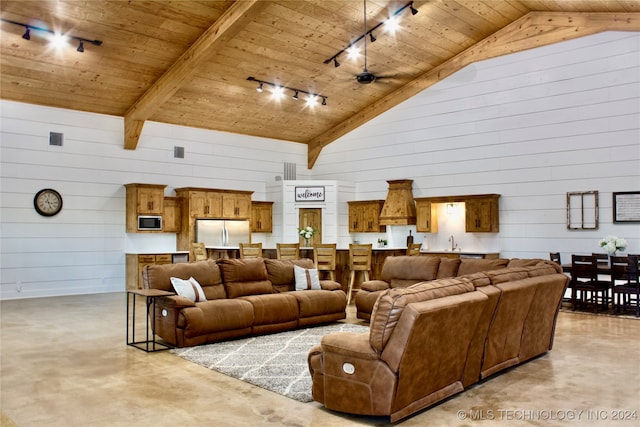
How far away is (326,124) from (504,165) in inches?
186

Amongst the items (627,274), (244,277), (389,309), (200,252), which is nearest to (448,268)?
(244,277)

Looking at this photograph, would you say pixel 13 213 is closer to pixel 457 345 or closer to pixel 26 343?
pixel 26 343

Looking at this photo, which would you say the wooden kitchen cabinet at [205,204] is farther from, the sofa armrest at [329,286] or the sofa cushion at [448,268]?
the sofa cushion at [448,268]

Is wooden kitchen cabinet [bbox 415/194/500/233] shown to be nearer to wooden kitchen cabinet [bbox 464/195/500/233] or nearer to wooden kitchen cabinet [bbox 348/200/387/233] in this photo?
wooden kitchen cabinet [bbox 464/195/500/233]

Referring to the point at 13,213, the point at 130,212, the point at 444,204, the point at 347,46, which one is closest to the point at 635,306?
the point at 444,204

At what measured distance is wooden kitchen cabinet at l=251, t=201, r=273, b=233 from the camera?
497 inches

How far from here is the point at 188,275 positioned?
19.3 ft

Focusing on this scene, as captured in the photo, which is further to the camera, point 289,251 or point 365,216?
point 365,216

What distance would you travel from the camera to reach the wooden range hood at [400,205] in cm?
1138

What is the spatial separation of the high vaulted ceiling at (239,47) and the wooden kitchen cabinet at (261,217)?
2.24 metres

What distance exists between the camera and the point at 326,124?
42.5 feet

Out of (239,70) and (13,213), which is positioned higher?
(239,70)

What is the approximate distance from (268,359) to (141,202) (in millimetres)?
6552

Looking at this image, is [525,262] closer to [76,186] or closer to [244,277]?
[244,277]
